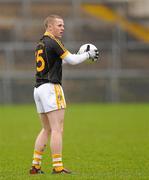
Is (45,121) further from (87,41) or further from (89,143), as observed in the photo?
(87,41)

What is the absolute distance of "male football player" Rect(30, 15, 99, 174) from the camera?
977cm

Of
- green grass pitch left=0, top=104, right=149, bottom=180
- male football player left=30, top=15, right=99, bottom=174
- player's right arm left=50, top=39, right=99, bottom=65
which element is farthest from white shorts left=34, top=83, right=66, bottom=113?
green grass pitch left=0, top=104, right=149, bottom=180

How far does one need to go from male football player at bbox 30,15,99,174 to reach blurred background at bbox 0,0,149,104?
750 inches

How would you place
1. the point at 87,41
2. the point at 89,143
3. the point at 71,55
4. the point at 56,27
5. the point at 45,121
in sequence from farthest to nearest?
the point at 87,41, the point at 89,143, the point at 45,121, the point at 56,27, the point at 71,55

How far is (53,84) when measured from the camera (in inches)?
389

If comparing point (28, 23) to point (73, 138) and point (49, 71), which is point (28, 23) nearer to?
point (73, 138)

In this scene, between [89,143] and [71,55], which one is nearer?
[71,55]

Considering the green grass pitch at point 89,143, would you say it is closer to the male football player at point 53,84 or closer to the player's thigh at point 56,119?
the male football player at point 53,84

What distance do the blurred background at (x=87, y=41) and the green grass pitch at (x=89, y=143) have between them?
3.28 metres

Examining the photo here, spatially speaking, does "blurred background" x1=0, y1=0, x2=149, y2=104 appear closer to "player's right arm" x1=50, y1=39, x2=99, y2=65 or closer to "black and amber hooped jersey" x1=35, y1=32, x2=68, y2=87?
"black and amber hooped jersey" x1=35, y1=32, x2=68, y2=87

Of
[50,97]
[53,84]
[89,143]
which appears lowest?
[89,143]

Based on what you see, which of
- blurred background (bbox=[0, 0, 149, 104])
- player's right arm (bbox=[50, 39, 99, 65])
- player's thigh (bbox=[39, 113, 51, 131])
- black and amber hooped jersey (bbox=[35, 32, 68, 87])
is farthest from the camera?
blurred background (bbox=[0, 0, 149, 104])

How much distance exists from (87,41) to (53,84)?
906 inches

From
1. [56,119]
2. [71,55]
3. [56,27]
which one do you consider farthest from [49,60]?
[56,119]
